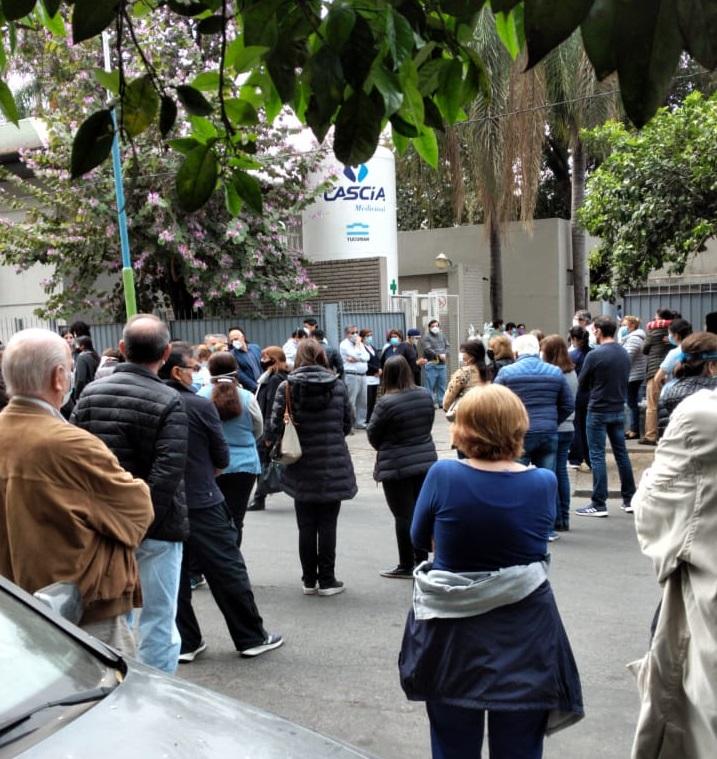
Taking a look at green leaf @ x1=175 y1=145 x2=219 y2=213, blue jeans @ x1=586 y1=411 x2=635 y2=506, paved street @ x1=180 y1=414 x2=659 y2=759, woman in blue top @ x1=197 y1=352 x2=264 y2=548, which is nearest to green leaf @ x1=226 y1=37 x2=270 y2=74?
green leaf @ x1=175 y1=145 x2=219 y2=213

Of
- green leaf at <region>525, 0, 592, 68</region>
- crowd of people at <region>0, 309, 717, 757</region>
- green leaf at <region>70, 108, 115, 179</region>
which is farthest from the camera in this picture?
crowd of people at <region>0, 309, 717, 757</region>

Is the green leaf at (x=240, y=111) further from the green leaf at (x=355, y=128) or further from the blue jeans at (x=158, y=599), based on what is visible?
the blue jeans at (x=158, y=599)

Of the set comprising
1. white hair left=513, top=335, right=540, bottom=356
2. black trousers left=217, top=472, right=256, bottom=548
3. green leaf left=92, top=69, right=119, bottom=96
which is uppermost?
green leaf left=92, top=69, right=119, bottom=96

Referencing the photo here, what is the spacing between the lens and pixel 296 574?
22.1ft

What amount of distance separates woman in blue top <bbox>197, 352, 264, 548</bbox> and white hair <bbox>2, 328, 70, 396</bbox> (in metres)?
2.53

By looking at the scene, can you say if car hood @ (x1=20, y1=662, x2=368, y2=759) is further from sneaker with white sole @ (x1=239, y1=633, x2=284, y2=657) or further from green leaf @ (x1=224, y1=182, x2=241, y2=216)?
sneaker with white sole @ (x1=239, y1=633, x2=284, y2=657)

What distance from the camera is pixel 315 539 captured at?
620 centimetres

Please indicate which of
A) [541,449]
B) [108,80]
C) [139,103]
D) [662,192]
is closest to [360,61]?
[139,103]

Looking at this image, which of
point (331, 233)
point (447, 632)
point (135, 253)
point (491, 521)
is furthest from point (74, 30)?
point (331, 233)

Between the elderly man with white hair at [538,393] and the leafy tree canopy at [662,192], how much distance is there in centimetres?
559

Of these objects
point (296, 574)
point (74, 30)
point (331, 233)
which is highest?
point (331, 233)

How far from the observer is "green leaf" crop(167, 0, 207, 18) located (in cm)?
255

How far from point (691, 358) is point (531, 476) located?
3933mm

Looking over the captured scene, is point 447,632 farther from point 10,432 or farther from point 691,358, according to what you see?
point 691,358
